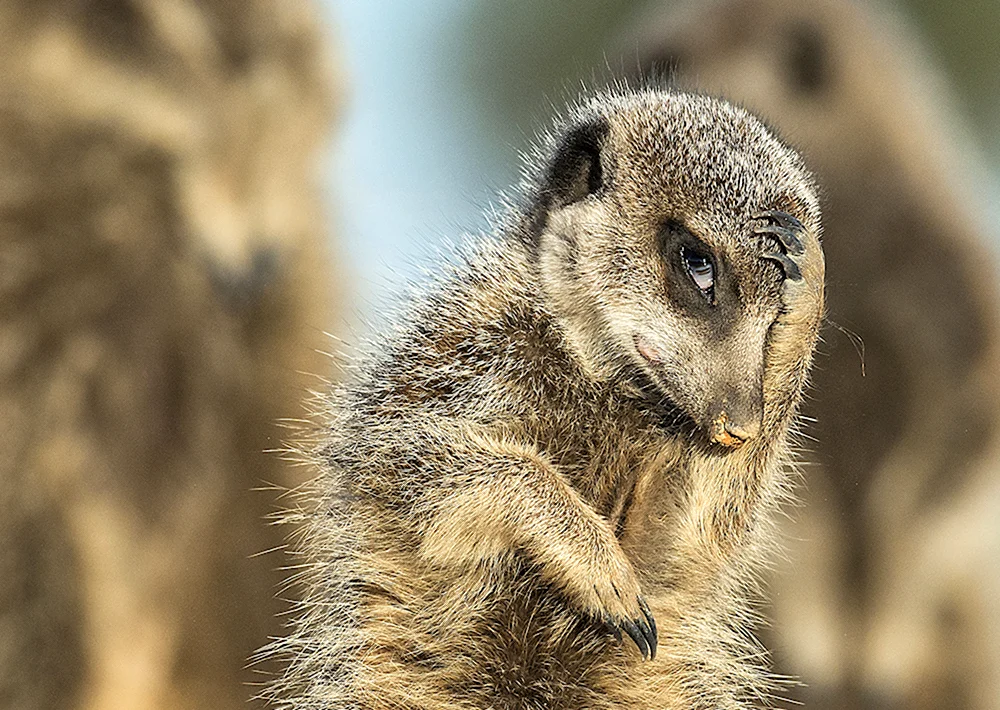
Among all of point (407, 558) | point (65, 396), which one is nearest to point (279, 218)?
point (65, 396)

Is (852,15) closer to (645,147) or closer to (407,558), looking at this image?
(645,147)

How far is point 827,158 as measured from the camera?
0.66m

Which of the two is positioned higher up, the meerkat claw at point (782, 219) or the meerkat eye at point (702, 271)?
the meerkat claw at point (782, 219)

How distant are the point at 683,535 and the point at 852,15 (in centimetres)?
53

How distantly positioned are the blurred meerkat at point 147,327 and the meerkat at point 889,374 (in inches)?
12.7

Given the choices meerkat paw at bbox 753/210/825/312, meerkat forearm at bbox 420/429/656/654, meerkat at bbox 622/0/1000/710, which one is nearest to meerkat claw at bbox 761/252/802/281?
meerkat paw at bbox 753/210/825/312

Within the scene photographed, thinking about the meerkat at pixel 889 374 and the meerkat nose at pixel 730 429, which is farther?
the meerkat at pixel 889 374

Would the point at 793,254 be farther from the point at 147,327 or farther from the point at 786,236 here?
the point at 147,327

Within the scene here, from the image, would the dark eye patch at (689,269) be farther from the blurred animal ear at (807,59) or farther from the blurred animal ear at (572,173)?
the blurred animal ear at (807,59)

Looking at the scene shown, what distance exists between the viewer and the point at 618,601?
0.42 metres

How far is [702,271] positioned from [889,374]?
15.8 inches

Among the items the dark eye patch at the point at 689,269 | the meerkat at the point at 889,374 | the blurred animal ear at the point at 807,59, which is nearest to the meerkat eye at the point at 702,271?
the dark eye patch at the point at 689,269

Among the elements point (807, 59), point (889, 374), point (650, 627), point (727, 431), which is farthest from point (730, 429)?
point (807, 59)

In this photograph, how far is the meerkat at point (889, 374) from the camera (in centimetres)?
70
